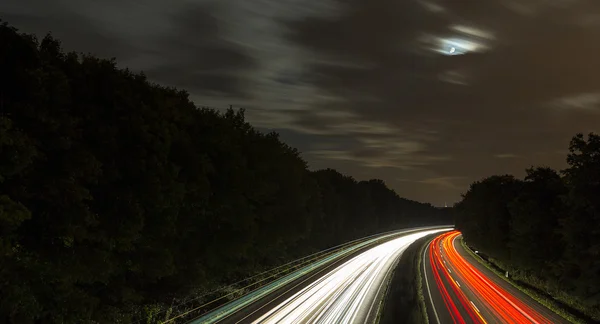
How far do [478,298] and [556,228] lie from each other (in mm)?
10695

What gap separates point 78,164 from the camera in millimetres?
21859

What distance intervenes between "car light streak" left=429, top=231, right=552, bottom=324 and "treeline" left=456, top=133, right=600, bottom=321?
401cm

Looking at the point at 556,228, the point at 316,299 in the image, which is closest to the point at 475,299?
the point at 556,228

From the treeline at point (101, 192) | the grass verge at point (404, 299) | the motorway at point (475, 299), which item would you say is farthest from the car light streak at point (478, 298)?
the treeline at point (101, 192)

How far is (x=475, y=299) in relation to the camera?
44.2 meters

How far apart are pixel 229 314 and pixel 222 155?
18.4 meters

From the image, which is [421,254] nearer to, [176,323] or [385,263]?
[385,263]

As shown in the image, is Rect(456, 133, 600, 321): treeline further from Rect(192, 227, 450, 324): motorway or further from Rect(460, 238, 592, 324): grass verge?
Rect(192, 227, 450, 324): motorway

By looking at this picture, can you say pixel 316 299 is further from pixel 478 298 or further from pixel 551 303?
pixel 551 303

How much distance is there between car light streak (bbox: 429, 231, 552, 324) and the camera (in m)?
37.1

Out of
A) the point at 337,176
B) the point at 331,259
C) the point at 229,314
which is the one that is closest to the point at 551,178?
the point at 331,259

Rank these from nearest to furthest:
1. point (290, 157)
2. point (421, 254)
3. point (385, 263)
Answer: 1. point (385, 263)
2. point (290, 157)
3. point (421, 254)

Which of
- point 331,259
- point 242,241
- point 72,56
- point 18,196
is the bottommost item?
point 331,259

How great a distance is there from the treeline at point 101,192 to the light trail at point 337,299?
323 inches
